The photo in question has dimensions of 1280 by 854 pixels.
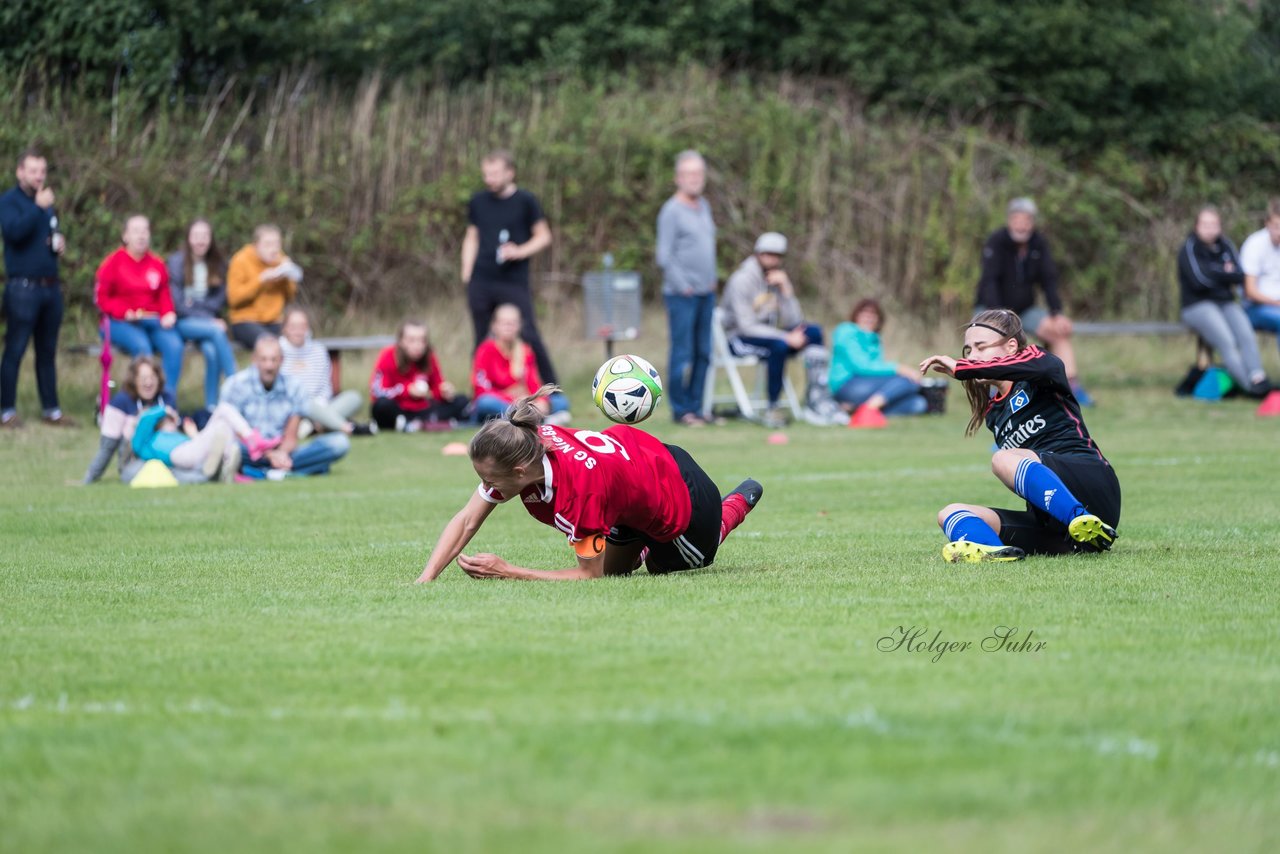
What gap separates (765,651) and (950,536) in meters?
2.48

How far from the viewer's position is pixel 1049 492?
22.9ft

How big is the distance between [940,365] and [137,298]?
1065cm

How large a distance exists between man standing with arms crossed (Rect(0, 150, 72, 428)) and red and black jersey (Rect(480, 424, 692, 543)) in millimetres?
9965

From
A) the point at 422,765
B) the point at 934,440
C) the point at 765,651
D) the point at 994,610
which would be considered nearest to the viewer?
the point at 422,765

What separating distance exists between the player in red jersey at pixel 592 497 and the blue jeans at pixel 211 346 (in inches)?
379

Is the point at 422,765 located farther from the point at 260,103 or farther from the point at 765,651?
the point at 260,103

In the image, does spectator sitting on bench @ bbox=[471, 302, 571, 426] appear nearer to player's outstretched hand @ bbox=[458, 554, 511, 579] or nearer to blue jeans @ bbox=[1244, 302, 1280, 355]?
blue jeans @ bbox=[1244, 302, 1280, 355]

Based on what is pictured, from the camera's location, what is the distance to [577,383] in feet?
63.2

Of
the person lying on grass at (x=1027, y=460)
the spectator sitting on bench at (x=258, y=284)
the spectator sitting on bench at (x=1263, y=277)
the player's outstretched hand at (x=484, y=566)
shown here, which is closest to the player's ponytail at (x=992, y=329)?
the person lying on grass at (x=1027, y=460)

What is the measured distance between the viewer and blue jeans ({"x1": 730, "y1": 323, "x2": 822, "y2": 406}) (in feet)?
55.8

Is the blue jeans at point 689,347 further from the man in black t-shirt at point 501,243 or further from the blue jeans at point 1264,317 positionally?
the blue jeans at point 1264,317

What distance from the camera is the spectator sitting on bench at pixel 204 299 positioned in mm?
16016

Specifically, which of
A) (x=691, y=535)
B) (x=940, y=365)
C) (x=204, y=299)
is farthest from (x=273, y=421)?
(x=940, y=365)

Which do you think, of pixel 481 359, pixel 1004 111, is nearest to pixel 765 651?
pixel 481 359
